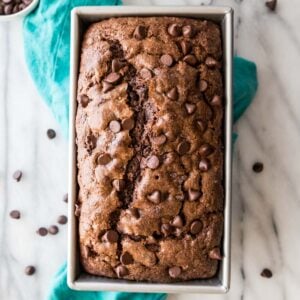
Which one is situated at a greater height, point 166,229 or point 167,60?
point 167,60

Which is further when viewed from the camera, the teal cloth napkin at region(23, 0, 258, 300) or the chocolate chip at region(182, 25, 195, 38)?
the teal cloth napkin at region(23, 0, 258, 300)

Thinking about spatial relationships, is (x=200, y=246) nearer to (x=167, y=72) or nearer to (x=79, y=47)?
(x=167, y=72)

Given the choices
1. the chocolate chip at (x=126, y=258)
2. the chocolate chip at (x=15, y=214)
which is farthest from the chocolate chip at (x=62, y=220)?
the chocolate chip at (x=126, y=258)

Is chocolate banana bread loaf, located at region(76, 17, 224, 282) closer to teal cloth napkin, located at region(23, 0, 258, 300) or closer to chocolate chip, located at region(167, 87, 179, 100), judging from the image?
chocolate chip, located at region(167, 87, 179, 100)

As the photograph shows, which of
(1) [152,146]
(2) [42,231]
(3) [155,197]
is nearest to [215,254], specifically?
(3) [155,197]

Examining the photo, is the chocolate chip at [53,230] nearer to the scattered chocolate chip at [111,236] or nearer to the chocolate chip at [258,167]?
the scattered chocolate chip at [111,236]

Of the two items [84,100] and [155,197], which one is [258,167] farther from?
[84,100]

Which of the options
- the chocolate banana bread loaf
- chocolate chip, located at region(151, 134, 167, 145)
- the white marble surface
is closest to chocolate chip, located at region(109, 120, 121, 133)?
the chocolate banana bread loaf
